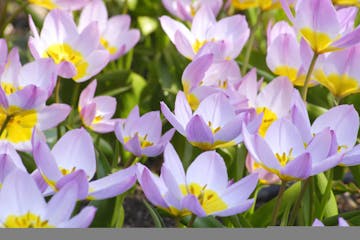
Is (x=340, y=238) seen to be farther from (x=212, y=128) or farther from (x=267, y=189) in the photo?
(x=267, y=189)

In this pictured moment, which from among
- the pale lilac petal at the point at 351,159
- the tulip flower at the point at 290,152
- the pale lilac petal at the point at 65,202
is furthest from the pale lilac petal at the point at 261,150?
the pale lilac petal at the point at 65,202

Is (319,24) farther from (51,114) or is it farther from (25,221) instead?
(25,221)

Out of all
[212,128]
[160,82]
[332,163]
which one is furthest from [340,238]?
[160,82]

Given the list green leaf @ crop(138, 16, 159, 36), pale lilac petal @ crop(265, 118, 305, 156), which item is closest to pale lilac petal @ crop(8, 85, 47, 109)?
pale lilac petal @ crop(265, 118, 305, 156)

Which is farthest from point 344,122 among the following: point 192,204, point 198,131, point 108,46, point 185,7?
point 185,7

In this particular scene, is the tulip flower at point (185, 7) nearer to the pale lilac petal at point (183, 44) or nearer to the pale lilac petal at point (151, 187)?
the pale lilac petal at point (183, 44)

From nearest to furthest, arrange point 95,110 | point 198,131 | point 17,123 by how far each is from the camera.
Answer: point 198,131
point 17,123
point 95,110

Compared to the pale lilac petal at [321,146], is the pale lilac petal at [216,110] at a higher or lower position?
lower
